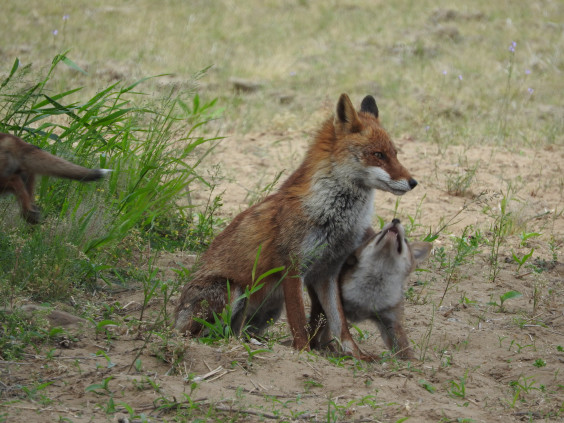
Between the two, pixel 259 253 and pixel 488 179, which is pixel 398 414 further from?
pixel 488 179

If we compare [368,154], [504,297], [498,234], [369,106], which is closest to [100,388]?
[368,154]

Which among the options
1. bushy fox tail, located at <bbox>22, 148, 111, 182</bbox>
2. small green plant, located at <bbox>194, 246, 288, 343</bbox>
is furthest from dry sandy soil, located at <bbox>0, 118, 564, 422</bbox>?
bushy fox tail, located at <bbox>22, 148, 111, 182</bbox>

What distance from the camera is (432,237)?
6.57 metres

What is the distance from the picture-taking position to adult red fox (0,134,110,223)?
404 centimetres

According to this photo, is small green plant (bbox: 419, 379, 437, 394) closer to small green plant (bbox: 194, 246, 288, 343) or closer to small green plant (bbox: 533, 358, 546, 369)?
small green plant (bbox: 533, 358, 546, 369)

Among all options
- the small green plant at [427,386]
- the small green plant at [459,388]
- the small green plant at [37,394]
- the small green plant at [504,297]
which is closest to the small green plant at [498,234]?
the small green plant at [504,297]

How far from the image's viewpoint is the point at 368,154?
5.03 meters

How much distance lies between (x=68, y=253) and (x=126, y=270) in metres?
0.75

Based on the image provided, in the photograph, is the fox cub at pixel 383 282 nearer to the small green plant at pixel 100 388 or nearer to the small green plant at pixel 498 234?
the small green plant at pixel 498 234

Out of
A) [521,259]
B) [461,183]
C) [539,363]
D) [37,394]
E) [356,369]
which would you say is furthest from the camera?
[461,183]

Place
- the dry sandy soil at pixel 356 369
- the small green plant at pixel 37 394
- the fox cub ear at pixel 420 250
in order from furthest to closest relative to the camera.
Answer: the fox cub ear at pixel 420 250 < the dry sandy soil at pixel 356 369 < the small green plant at pixel 37 394

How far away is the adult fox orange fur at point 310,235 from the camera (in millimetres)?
4867

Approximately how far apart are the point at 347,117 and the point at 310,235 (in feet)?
3.16

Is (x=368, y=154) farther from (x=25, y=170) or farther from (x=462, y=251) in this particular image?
(x=25, y=170)
